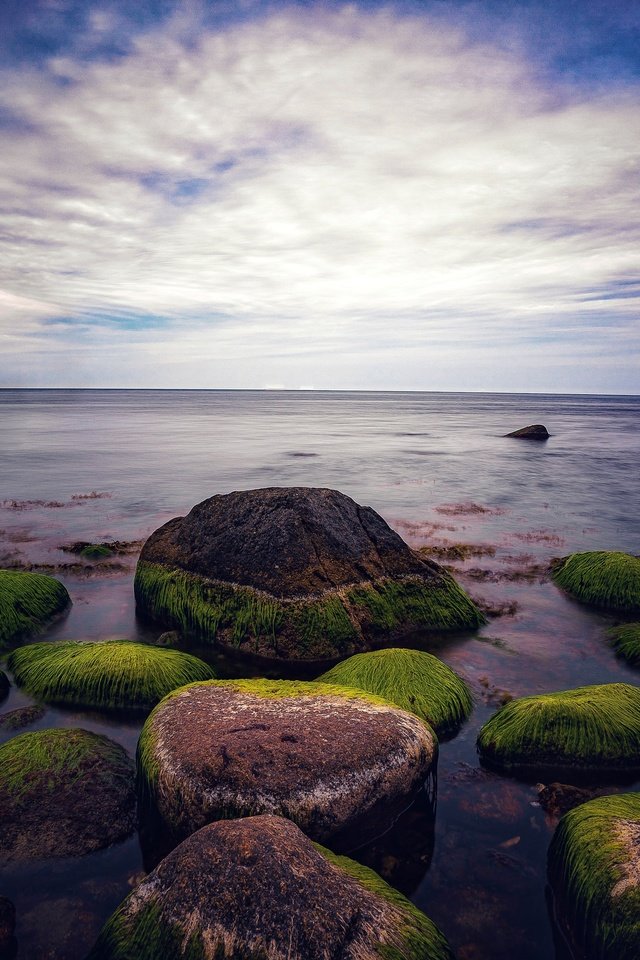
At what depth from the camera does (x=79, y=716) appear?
5.96 meters

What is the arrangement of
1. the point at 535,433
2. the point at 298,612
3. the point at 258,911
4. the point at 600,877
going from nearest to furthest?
the point at 258,911 → the point at 600,877 → the point at 298,612 → the point at 535,433

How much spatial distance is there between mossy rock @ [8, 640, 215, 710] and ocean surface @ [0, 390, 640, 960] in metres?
0.22

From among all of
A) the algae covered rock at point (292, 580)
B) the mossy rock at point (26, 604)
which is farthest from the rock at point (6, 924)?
the mossy rock at point (26, 604)

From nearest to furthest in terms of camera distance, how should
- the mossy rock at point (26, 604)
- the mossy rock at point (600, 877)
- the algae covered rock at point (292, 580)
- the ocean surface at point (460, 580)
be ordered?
the mossy rock at point (600, 877) < the ocean surface at point (460, 580) < the algae covered rock at point (292, 580) < the mossy rock at point (26, 604)

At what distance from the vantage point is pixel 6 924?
12.0ft

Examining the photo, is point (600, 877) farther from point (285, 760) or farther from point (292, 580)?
point (292, 580)

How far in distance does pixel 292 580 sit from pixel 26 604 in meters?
3.54

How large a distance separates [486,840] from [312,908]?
1.88 meters

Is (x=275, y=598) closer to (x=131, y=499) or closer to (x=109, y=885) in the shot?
(x=109, y=885)

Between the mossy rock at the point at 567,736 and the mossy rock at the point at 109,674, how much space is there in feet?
9.95

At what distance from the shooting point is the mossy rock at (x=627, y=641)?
24.2 feet

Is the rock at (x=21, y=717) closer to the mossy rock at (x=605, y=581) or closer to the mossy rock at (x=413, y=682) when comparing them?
the mossy rock at (x=413, y=682)

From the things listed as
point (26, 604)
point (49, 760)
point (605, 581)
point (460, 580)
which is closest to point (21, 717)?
point (49, 760)

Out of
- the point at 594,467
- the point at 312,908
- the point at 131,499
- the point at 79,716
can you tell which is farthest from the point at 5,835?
the point at 594,467
